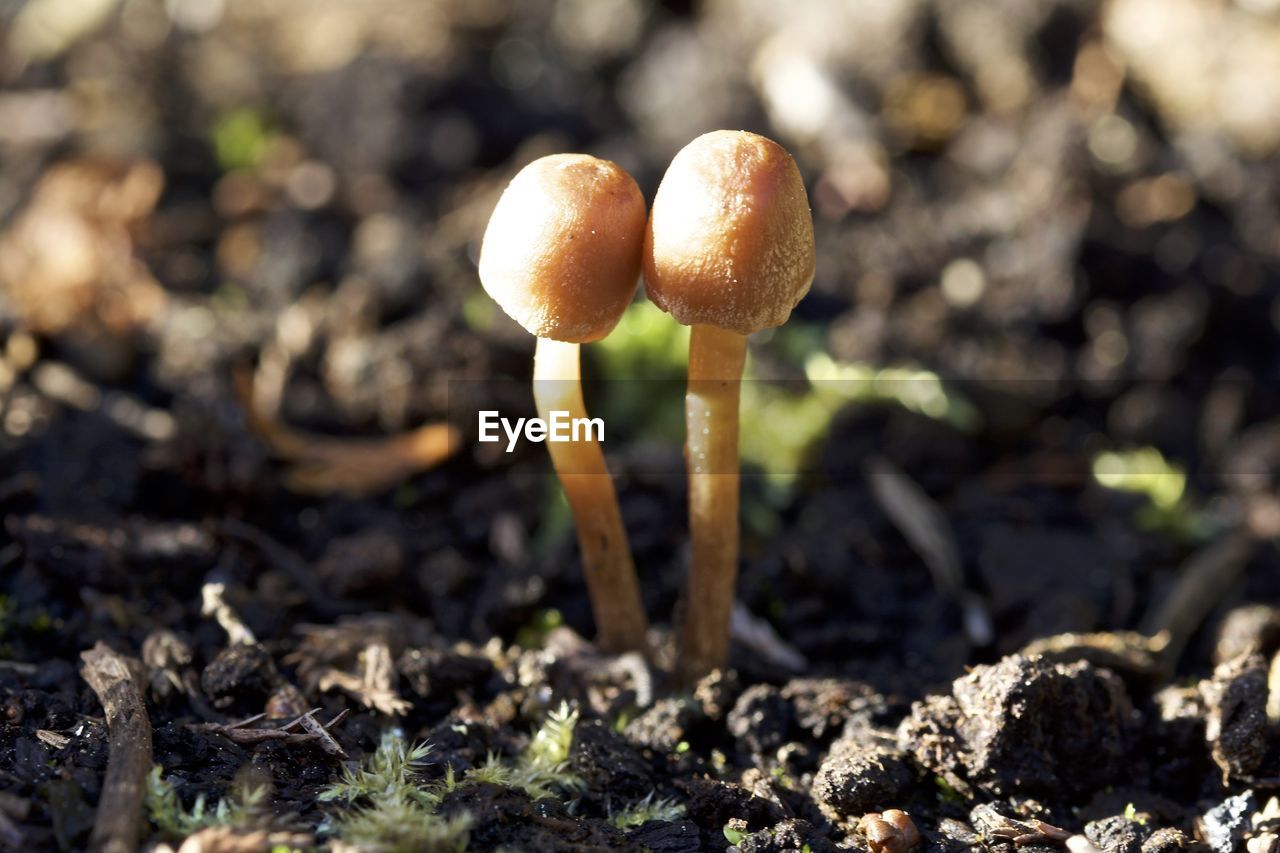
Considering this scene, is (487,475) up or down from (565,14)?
down

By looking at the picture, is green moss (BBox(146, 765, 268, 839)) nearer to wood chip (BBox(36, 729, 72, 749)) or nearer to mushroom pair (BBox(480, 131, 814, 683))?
wood chip (BBox(36, 729, 72, 749))

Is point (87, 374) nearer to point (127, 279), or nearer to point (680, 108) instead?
point (127, 279)

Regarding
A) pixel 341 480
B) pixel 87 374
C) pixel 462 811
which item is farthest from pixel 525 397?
pixel 462 811

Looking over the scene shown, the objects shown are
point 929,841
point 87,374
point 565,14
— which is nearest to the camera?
point 929,841

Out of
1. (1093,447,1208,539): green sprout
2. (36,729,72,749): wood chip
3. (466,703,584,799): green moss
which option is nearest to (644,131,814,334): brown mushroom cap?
(466,703,584,799): green moss

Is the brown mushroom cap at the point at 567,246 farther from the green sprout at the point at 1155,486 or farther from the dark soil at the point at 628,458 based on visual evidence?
the green sprout at the point at 1155,486

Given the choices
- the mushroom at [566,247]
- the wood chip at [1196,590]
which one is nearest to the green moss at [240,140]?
the mushroom at [566,247]
